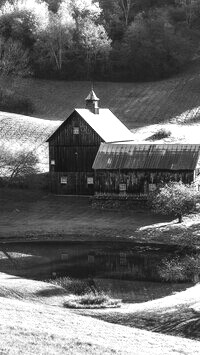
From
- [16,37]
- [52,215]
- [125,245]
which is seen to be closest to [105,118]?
[52,215]

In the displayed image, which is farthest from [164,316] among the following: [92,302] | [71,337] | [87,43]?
[87,43]

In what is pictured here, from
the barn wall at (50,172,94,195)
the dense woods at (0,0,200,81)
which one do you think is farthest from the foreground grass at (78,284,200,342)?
the dense woods at (0,0,200,81)

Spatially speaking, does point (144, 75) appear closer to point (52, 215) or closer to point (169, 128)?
point (169, 128)

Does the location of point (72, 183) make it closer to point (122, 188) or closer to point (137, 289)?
point (122, 188)

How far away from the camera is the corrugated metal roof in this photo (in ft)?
176

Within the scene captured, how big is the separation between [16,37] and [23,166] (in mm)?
41791

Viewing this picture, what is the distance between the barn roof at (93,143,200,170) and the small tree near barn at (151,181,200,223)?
4487mm

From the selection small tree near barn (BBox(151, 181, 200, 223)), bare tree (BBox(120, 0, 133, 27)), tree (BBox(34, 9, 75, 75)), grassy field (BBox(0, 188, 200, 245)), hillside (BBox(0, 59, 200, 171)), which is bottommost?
grassy field (BBox(0, 188, 200, 245))

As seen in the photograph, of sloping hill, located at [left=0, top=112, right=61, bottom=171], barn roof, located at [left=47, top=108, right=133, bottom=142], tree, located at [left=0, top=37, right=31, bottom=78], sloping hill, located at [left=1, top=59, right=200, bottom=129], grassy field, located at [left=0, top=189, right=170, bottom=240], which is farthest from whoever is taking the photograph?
tree, located at [left=0, top=37, right=31, bottom=78]

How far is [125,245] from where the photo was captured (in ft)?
135

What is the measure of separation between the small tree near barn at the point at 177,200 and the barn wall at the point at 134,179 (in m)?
3.74

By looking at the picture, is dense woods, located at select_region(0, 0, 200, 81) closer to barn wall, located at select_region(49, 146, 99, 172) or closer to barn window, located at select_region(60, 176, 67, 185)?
barn wall, located at select_region(49, 146, 99, 172)

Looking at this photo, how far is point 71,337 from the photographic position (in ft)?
65.3

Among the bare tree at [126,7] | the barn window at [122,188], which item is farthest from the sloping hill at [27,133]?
the bare tree at [126,7]
